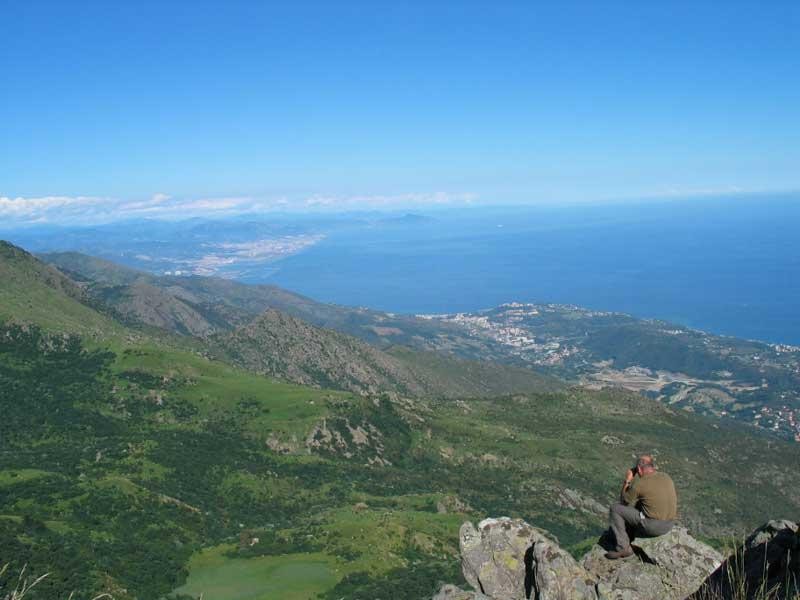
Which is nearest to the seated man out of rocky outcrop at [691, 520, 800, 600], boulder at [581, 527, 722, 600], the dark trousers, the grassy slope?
the dark trousers

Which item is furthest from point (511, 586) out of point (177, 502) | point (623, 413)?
point (623, 413)

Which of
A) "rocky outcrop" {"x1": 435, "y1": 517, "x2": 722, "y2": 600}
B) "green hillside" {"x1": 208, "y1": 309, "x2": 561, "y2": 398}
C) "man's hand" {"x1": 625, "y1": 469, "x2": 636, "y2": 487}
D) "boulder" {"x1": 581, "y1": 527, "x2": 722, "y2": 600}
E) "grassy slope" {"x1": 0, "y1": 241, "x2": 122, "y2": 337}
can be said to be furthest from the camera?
"green hillside" {"x1": 208, "y1": 309, "x2": 561, "y2": 398}

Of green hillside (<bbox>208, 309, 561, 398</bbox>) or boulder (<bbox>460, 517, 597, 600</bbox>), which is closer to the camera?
boulder (<bbox>460, 517, 597, 600</bbox>)

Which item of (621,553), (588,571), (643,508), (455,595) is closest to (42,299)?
(455,595)

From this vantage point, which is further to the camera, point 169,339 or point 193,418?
point 169,339

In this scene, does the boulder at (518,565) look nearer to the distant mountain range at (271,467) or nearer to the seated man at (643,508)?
the seated man at (643,508)

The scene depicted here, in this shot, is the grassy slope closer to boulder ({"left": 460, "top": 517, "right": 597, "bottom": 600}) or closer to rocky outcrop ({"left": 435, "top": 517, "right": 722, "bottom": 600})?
boulder ({"left": 460, "top": 517, "right": 597, "bottom": 600})

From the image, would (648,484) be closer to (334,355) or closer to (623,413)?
(623,413)
